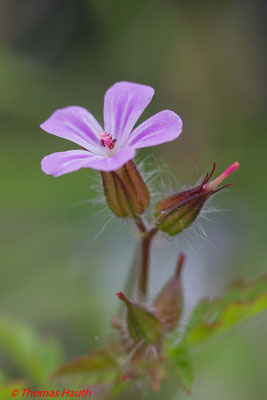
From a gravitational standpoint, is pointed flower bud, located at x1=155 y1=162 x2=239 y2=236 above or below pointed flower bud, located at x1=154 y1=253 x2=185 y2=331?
above

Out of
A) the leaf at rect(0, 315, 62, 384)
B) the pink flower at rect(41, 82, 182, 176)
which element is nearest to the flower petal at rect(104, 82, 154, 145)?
the pink flower at rect(41, 82, 182, 176)

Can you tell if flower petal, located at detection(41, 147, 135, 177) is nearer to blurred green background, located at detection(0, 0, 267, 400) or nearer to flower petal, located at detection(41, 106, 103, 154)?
flower petal, located at detection(41, 106, 103, 154)

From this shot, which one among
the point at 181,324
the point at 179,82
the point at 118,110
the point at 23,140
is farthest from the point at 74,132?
the point at 179,82

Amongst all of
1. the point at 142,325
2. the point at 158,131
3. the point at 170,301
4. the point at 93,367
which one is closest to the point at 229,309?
the point at 170,301

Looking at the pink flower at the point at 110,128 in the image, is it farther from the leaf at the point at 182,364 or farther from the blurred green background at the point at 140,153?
the blurred green background at the point at 140,153

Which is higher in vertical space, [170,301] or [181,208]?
[181,208]

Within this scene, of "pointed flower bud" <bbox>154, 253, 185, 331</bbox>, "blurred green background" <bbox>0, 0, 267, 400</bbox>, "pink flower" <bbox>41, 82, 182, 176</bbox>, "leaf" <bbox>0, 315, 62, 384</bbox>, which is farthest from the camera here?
"blurred green background" <bbox>0, 0, 267, 400</bbox>

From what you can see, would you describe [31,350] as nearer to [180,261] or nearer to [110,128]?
[180,261]
